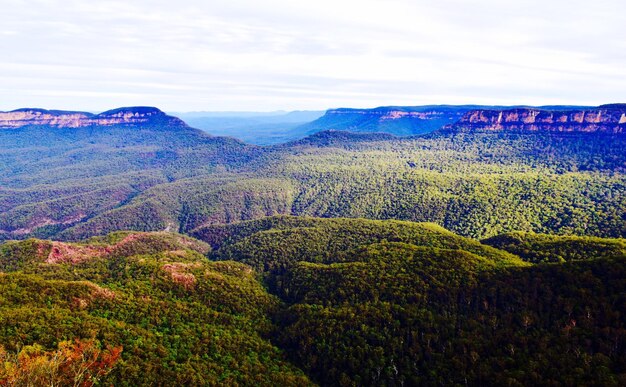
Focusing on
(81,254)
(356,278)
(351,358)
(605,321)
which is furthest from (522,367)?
(81,254)

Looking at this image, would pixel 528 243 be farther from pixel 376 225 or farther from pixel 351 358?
pixel 351 358

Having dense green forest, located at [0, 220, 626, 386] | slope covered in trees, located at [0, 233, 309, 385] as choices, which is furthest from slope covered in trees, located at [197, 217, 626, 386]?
slope covered in trees, located at [0, 233, 309, 385]

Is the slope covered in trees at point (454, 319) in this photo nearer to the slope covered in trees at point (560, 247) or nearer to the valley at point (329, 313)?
the valley at point (329, 313)

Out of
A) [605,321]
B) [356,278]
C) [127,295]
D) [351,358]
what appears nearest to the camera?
[605,321]

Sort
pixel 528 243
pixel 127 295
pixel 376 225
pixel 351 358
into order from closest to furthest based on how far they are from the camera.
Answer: pixel 351 358, pixel 127 295, pixel 528 243, pixel 376 225

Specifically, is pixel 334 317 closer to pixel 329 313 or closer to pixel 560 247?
pixel 329 313

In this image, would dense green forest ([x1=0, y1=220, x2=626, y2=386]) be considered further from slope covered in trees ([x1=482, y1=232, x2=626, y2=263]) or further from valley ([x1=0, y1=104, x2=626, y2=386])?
slope covered in trees ([x1=482, y1=232, x2=626, y2=263])

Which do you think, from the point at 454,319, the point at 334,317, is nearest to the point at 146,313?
the point at 334,317

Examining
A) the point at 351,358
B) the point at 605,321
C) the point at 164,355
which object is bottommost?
the point at 351,358
